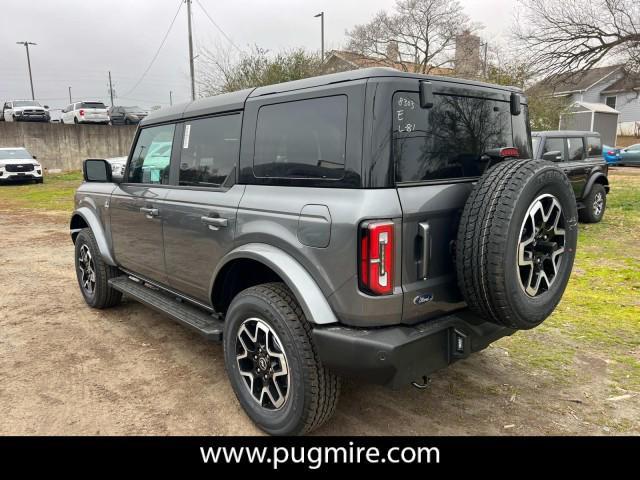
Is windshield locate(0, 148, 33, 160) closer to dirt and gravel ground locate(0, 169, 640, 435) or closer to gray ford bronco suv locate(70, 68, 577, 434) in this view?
dirt and gravel ground locate(0, 169, 640, 435)

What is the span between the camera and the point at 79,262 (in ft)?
16.6

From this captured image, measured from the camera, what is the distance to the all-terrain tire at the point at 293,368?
A: 8.09ft

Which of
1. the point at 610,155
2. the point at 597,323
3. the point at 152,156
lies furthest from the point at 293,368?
the point at 610,155

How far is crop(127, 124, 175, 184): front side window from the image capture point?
12.3 feet

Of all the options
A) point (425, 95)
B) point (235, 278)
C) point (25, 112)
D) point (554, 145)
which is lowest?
point (235, 278)

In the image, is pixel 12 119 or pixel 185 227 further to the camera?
pixel 12 119

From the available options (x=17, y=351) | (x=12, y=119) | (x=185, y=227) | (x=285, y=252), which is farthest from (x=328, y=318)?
(x=12, y=119)

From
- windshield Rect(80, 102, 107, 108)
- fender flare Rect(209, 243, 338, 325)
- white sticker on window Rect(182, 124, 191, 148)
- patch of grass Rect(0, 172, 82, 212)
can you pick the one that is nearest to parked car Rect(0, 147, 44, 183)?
patch of grass Rect(0, 172, 82, 212)

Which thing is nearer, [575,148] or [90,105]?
[575,148]

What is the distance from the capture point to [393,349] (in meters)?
2.24

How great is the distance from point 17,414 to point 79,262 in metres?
2.34

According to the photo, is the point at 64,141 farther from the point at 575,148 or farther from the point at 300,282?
the point at 300,282

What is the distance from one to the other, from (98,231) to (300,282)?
3042 millimetres
